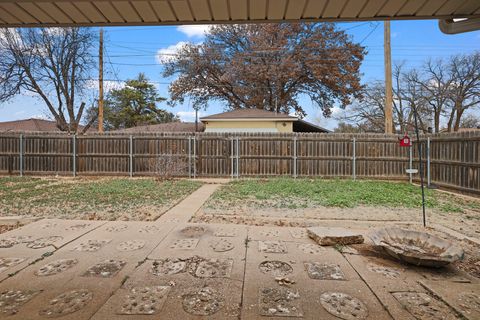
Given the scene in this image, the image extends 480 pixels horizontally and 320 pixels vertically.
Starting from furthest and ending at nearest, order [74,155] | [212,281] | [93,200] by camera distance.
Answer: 1. [74,155]
2. [93,200]
3. [212,281]

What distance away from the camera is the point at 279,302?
2350mm

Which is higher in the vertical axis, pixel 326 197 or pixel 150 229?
pixel 326 197

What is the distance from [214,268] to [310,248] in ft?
4.25

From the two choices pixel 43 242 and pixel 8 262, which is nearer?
pixel 8 262

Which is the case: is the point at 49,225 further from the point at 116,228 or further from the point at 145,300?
the point at 145,300

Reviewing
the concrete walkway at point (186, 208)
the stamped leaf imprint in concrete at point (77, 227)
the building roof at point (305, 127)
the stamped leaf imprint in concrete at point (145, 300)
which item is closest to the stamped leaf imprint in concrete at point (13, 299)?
the stamped leaf imprint in concrete at point (145, 300)

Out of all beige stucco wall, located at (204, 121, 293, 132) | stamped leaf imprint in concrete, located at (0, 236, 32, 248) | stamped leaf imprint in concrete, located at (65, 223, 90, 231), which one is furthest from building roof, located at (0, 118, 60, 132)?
stamped leaf imprint in concrete, located at (0, 236, 32, 248)

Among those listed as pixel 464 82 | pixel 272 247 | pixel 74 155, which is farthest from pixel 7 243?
pixel 464 82

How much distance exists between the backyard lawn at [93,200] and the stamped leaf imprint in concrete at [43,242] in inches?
47.9

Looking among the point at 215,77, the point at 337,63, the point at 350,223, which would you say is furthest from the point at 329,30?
the point at 350,223

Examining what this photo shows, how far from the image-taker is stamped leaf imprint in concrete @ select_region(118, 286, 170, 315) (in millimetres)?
2197

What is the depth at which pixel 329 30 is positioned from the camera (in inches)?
831

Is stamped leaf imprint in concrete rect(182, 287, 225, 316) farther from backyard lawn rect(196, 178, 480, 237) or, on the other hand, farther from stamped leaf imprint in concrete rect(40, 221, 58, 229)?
stamped leaf imprint in concrete rect(40, 221, 58, 229)

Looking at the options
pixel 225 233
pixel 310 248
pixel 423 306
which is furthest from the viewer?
pixel 225 233
